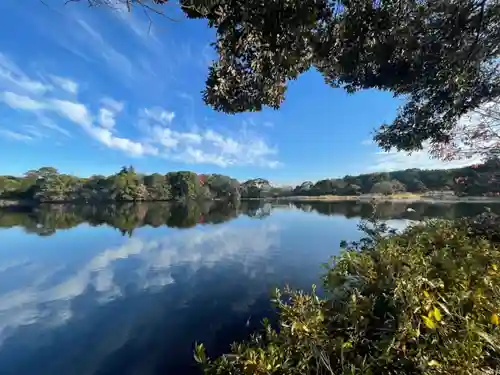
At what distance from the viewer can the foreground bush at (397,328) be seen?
2.05m

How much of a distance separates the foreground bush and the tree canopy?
292 cm

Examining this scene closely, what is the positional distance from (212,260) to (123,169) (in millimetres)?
88137

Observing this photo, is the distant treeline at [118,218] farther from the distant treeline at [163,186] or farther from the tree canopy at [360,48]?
the distant treeline at [163,186]

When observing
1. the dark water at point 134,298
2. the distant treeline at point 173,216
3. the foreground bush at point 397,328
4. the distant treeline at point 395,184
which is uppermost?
the distant treeline at point 395,184

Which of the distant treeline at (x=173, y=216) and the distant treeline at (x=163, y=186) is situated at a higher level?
the distant treeline at (x=163, y=186)

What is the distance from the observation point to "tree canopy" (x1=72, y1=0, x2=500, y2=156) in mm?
3344

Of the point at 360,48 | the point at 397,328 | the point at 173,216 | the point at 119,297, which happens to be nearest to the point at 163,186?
the point at 173,216

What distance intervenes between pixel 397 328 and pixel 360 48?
13.1 feet

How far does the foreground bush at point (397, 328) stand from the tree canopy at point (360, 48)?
2917mm

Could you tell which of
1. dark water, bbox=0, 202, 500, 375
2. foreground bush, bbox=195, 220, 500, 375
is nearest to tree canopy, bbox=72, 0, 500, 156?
foreground bush, bbox=195, 220, 500, 375

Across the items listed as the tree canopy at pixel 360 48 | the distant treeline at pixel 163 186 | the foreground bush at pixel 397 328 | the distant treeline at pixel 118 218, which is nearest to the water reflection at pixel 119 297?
the foreground bush at pixel 397 328

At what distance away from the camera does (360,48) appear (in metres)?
4.57

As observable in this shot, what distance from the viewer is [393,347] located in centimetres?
227

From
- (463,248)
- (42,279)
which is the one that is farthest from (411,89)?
(42,279)
